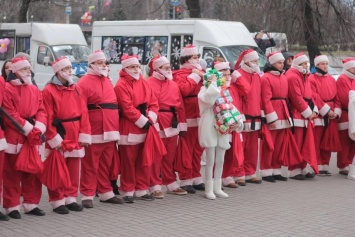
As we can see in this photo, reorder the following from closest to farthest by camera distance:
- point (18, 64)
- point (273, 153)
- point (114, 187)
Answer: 1. point (18, 64)
2. point (114, 187)
3. point (273, 153)

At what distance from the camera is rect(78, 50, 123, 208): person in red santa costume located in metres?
9.10

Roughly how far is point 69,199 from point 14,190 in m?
0.76

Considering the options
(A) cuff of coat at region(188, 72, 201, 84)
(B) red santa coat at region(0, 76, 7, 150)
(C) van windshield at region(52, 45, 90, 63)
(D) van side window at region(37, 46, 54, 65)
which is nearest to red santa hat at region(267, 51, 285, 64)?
(A) cuff of coat at region(188, 72, 201, 84)

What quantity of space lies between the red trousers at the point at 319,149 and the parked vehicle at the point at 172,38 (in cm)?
904

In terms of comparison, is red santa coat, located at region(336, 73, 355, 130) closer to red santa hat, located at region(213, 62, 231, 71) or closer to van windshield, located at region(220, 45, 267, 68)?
red santa hat, located at region(213, 62, 231, 71)

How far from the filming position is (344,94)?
12.0m

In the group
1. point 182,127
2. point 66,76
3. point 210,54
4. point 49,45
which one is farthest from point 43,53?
point 66,76

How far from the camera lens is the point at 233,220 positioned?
8.62 m

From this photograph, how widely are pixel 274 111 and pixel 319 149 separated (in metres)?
1.42

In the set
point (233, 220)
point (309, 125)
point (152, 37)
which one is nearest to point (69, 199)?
point (233, 220)

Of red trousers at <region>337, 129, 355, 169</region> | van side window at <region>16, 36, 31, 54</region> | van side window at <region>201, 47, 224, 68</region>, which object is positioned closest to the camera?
red trousers at <region>337, 129, 355, 169</region>

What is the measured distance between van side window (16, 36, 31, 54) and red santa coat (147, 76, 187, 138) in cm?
1791

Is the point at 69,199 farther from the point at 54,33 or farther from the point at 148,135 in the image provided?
the point at 54,33

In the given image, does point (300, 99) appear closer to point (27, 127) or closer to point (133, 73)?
point (133, 73)
